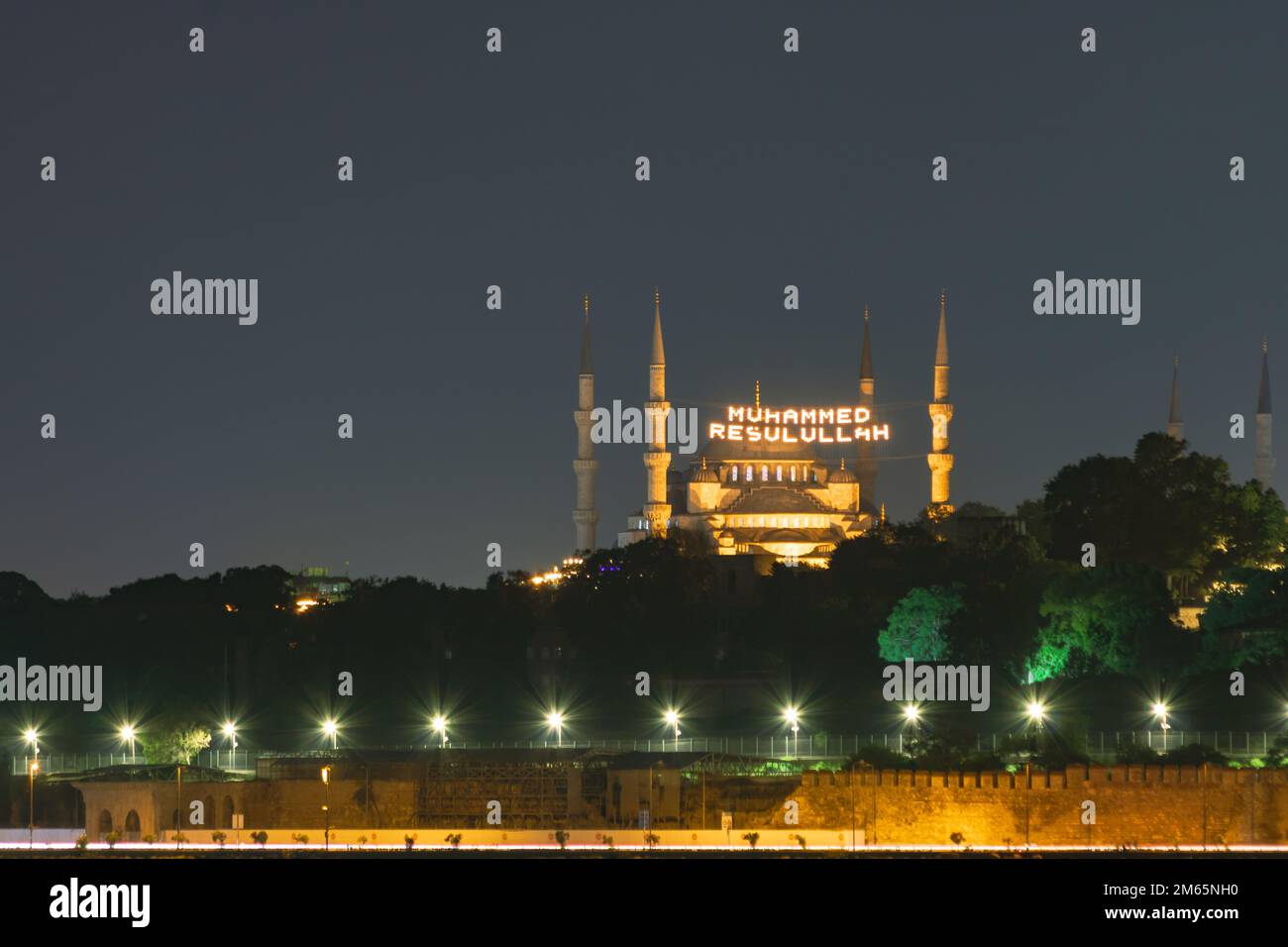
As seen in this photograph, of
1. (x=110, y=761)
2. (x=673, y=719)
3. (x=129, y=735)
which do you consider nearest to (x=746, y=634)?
(x=673, y=719)

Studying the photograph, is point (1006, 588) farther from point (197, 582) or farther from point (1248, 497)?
point (197, 582)

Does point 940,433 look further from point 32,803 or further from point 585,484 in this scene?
point 32,803

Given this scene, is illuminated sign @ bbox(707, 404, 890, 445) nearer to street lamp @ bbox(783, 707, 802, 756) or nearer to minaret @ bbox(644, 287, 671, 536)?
minaret @ bbox(644, 287, 671, 536)

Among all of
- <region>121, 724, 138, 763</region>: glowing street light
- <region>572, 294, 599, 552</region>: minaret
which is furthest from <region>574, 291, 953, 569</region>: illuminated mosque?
<region>121, 724, 138, 763</region>: glowing street light

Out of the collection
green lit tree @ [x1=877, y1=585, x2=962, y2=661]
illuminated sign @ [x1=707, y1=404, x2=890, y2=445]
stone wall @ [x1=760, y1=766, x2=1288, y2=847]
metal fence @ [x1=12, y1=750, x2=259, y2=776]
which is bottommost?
stone wall @ [x1=760, y1=766, x2=1288, y2=847]

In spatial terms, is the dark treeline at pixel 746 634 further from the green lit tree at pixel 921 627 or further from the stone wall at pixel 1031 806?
the stone wall at pixel 1031 806

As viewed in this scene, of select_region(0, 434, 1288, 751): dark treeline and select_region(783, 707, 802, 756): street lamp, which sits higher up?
select_region(0, 434, 1288, 751): dark treeline
